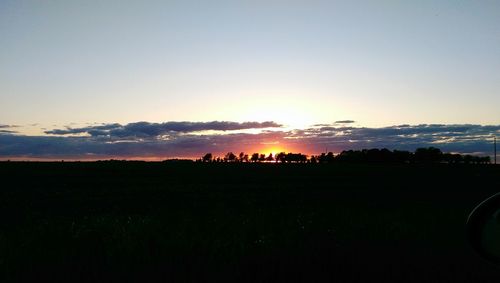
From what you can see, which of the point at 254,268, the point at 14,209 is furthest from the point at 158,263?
the point at 14,209

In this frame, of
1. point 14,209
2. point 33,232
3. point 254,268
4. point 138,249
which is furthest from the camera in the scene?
point 14,209

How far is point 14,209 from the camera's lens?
24.4 metres

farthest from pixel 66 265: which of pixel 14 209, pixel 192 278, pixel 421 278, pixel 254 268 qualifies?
pixel 14 209

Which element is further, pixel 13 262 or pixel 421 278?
pixel 13 262

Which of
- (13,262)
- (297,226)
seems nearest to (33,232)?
(13,262)

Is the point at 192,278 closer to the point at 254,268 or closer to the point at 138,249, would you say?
the point at 254,268

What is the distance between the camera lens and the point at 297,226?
35.5 feet

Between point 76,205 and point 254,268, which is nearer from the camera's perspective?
point 254,268

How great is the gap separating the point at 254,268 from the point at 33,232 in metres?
6.09

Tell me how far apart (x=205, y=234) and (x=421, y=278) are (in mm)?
4531

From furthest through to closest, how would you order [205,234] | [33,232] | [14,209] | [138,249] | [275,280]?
[14,209] < [33,232] < [205,234] < [138,249] < [275,280]

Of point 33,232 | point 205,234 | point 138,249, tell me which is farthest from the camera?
point 33,232

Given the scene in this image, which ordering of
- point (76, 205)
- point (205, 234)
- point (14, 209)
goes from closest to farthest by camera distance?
1. point (205, 234)
2. point (14, 209)
3. point (76, 205)

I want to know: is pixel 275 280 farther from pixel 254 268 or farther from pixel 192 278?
pixel 192 278
